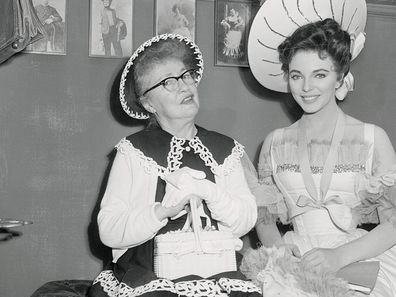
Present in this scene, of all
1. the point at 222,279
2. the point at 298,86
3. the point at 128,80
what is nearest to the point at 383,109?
the point at 298,86

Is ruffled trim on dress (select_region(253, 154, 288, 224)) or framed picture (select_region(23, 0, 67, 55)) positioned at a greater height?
framed picture (select_region(23, 0, 67, 55))

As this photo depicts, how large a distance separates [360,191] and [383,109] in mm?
1023

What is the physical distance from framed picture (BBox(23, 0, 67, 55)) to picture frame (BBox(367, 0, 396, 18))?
1.45m

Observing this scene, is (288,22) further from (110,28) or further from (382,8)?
(382,8)

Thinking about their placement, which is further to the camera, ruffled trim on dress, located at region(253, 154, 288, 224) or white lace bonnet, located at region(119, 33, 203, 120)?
ruffled trim on dress, located at region(253, 154, 288, 224)

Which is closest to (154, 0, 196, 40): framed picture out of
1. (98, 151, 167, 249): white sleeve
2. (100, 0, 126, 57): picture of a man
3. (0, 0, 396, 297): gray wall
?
(0, 0, 396, 297): gray wall

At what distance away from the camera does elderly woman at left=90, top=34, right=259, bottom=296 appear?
6.59 ft

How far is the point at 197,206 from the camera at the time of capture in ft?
6.72

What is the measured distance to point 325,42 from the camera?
7.72 feet

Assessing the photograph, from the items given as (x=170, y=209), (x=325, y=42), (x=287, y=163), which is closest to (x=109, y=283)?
(x=170, y=209)

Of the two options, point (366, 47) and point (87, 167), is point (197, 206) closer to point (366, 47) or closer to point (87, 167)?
point (87, 167)

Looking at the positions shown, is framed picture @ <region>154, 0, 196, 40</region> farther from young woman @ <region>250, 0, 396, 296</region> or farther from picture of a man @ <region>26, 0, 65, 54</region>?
young woman @ <region>250, 0, 396, 296</region>

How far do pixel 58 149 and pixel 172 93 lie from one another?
861mm

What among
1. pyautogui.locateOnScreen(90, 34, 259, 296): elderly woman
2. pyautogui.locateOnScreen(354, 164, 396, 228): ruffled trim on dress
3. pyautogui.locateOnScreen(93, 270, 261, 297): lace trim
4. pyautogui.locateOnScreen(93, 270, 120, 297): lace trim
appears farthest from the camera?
pyautogui.locateOnScreen(354, 164, 396, 228): ruffled trim on dress
